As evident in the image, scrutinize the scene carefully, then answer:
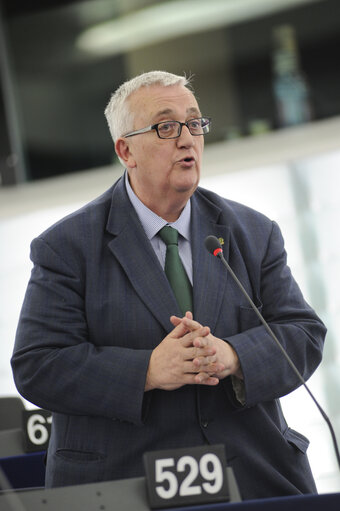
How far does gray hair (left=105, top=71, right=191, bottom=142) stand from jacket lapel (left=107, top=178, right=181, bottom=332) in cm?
18

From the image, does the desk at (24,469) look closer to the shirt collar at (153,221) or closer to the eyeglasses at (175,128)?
the shirt collar at (153,221)

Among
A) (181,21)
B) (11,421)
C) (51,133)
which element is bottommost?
(11,421)

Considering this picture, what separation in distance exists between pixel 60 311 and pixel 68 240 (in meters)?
0.18

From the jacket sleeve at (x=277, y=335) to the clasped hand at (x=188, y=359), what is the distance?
0.07m

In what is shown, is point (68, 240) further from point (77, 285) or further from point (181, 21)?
point (181, 21)

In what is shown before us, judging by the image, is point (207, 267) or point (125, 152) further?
point (125, 152)

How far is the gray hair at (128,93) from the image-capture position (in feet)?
7.43

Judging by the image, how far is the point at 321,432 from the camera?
360 cm

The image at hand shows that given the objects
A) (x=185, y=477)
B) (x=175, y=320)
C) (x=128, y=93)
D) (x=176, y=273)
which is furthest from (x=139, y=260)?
(x=185, y=477)

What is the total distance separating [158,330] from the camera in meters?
2.13

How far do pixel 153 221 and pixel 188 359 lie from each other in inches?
16.8

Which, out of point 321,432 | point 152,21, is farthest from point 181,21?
point 321,432

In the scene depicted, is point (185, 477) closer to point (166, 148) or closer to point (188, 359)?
point (188, 359)

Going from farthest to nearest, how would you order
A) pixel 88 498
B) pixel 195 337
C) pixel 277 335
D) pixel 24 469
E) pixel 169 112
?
1. pixel 24 469
2. pixel 169 112
3. pixel 277 335
4. pixel 195 337
5. pixel 88 498
